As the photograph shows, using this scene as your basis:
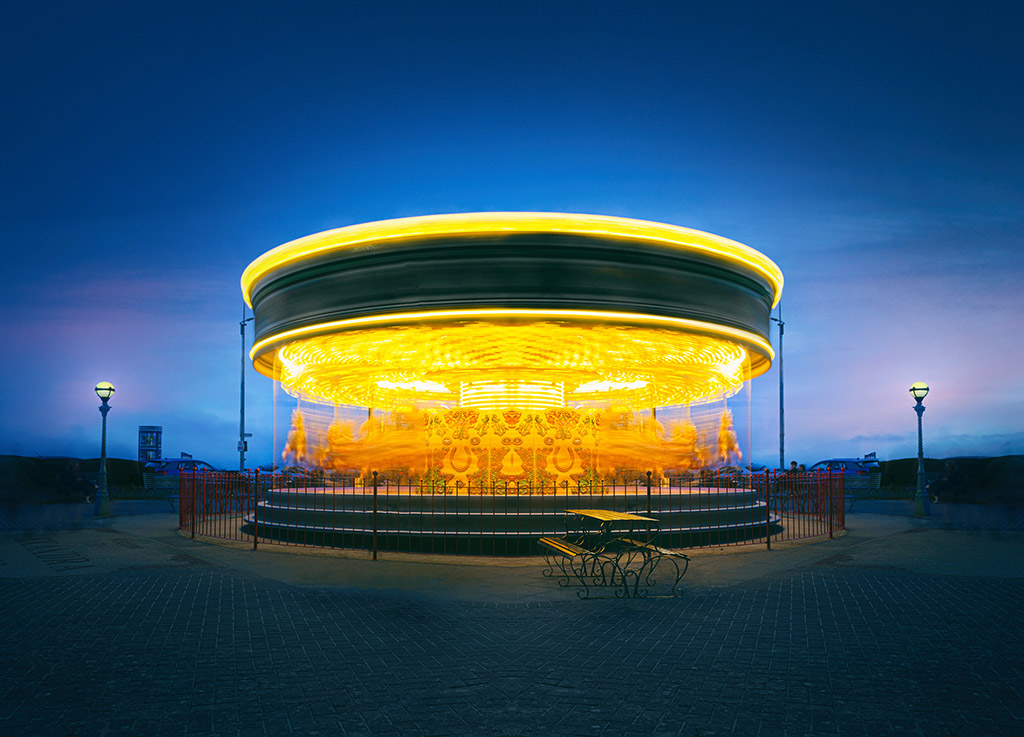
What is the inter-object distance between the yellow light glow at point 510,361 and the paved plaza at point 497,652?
515 centimetres

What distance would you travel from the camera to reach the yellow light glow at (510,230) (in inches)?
504

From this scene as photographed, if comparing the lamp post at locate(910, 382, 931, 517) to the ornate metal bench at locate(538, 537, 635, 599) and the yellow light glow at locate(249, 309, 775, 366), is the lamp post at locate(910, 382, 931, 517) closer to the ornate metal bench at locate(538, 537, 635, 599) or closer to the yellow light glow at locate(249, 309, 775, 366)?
the yellow light glow at locate(249, 309, 775, 366)

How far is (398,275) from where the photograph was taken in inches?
523

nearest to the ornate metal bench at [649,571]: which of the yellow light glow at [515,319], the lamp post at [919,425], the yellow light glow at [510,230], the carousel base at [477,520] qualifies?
the carousel base at [477,520]

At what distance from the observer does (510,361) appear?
16.3 meters

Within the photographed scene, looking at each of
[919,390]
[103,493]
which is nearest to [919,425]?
[919,390]

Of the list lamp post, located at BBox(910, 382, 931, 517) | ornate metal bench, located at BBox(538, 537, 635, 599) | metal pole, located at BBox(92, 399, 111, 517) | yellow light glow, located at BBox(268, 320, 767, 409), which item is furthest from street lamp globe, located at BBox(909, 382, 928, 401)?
metal pole, located at BBox(92, 399, 111, 517)

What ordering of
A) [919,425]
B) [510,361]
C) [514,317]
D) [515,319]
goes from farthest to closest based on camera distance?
[919,425]
[510,361]
[515,319]
[514,317]

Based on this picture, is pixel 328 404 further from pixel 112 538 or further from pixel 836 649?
pixel 836 649

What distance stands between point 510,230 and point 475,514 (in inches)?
201

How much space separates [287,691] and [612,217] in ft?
32.6

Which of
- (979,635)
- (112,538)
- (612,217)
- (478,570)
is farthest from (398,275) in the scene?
(979,635)

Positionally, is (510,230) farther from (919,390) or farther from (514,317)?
(919,390)

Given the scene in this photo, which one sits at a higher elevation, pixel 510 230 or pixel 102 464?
pixel 510 230
